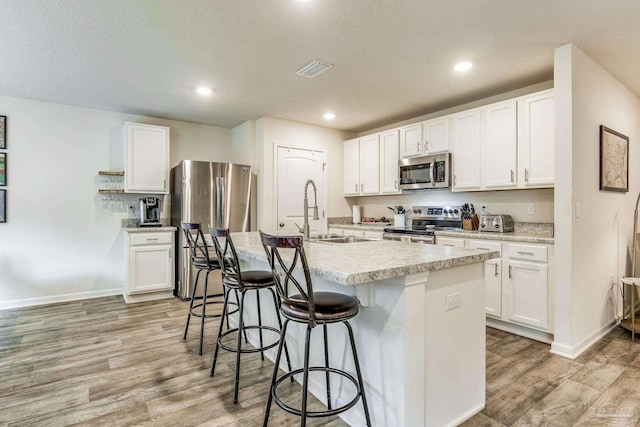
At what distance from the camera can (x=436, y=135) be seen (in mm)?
4074

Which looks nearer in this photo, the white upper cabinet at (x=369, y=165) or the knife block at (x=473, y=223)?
the knife block at (x=473, y=223)

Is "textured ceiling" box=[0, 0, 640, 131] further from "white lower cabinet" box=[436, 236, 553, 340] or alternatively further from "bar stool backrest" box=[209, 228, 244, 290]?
"white lower cabinet" box=[436, 236, 553, 340]

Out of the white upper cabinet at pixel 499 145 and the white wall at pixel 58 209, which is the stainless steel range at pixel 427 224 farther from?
the white wall at pixel 58 209

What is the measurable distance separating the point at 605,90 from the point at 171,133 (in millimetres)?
5116

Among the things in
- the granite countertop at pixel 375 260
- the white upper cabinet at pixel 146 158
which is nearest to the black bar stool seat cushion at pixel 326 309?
the granite countertop at pixel 375 260

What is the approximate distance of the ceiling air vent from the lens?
3.01 meters

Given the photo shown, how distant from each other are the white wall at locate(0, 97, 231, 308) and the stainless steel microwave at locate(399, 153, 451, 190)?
11.9 ft

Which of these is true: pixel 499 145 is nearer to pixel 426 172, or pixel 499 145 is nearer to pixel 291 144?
pixel 426 172

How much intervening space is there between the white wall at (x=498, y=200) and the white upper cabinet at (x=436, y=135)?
1.76 ft

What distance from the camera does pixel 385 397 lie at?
160 centimetres

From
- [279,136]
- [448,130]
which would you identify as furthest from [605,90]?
[279,136]

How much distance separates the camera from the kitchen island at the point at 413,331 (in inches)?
59.6

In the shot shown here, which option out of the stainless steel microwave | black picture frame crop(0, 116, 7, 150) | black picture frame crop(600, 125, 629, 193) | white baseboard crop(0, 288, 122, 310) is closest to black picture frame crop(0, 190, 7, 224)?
black picture frame crop(0, 116, 7, 150)

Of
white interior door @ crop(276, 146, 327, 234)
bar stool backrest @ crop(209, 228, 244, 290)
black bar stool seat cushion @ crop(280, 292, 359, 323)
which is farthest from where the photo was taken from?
white interior door @ crop(276, 146, 327, 234)
